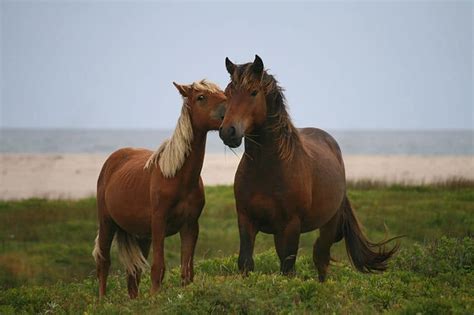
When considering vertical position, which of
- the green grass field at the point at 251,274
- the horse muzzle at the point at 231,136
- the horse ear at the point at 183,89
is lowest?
the green grass field at the point at 251,274

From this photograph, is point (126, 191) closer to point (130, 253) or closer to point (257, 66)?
point (130, 253)

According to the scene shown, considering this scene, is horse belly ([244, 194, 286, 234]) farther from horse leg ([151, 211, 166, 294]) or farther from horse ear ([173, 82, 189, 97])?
horse ear ([173, 82, 189, 97])

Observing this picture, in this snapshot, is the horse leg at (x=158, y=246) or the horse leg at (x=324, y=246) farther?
the horse leg at (x=324, y=246)

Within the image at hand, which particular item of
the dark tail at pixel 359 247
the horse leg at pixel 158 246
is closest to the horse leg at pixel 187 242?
the horse leg at pixel 158 246

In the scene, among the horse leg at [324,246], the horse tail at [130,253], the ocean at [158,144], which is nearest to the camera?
the horse tail at [130,253]

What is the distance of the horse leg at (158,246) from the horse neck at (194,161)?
50 centimetres

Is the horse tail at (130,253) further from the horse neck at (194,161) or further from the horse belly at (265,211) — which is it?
the horse belly at (265,211)

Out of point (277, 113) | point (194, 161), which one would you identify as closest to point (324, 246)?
point (277, 113)

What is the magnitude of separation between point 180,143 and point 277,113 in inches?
43.7

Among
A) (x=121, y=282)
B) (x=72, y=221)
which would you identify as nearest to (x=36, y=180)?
(x=72, y=221)

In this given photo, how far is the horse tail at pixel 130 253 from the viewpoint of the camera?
362 inches

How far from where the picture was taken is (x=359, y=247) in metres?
10.1

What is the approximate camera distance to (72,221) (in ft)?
64.0

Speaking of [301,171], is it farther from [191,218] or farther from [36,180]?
[36,180]
